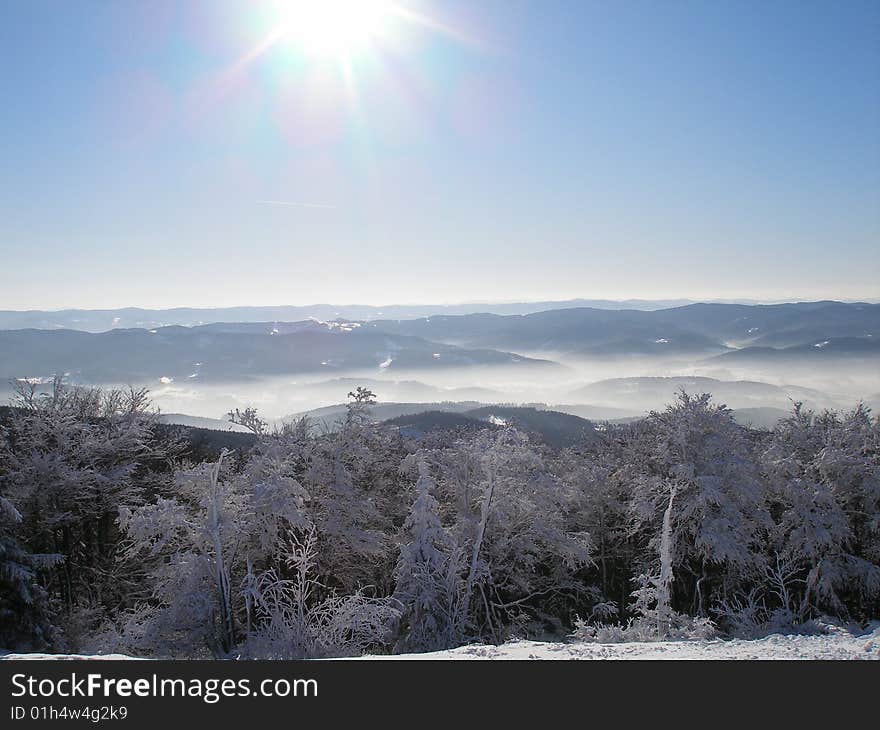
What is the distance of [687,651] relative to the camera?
362 inches

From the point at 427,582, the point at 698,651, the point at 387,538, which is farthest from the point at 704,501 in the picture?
the point at 387,538

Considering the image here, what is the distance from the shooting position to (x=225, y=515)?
15477mm

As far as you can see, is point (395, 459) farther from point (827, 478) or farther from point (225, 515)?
point (827, 478)

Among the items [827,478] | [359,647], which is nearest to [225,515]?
[359,647]

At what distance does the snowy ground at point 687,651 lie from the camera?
8.55 meters

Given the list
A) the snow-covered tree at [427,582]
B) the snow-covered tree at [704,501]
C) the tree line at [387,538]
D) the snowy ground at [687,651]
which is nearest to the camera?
the snowy ground at [687,651]

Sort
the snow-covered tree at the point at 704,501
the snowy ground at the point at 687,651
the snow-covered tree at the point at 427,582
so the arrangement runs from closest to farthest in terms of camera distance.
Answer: the snowy ground at the point at 687,651
the snow-covered tree at the point at 427,582
the snow-covered tree at the point at 704,501

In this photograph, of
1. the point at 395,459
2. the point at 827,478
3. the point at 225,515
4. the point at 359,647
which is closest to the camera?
the point at 359,647

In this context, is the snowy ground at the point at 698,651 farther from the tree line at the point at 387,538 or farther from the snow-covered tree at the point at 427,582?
the snow-covered tree at the point at 427,582

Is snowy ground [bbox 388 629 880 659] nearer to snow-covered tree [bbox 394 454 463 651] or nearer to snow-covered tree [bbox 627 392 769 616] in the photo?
snow-covered tree [bbox 627 392 769 616]

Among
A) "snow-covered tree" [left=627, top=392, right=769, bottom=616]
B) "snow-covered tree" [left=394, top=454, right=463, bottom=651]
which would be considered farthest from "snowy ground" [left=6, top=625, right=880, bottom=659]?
"snow-covered tree" [left=394, top=454, right=463, bottom=651]

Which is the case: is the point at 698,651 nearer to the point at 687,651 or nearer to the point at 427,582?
the point at 687,651

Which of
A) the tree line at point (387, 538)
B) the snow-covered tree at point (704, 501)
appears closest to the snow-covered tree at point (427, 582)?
the tree line at point (387, 538)
